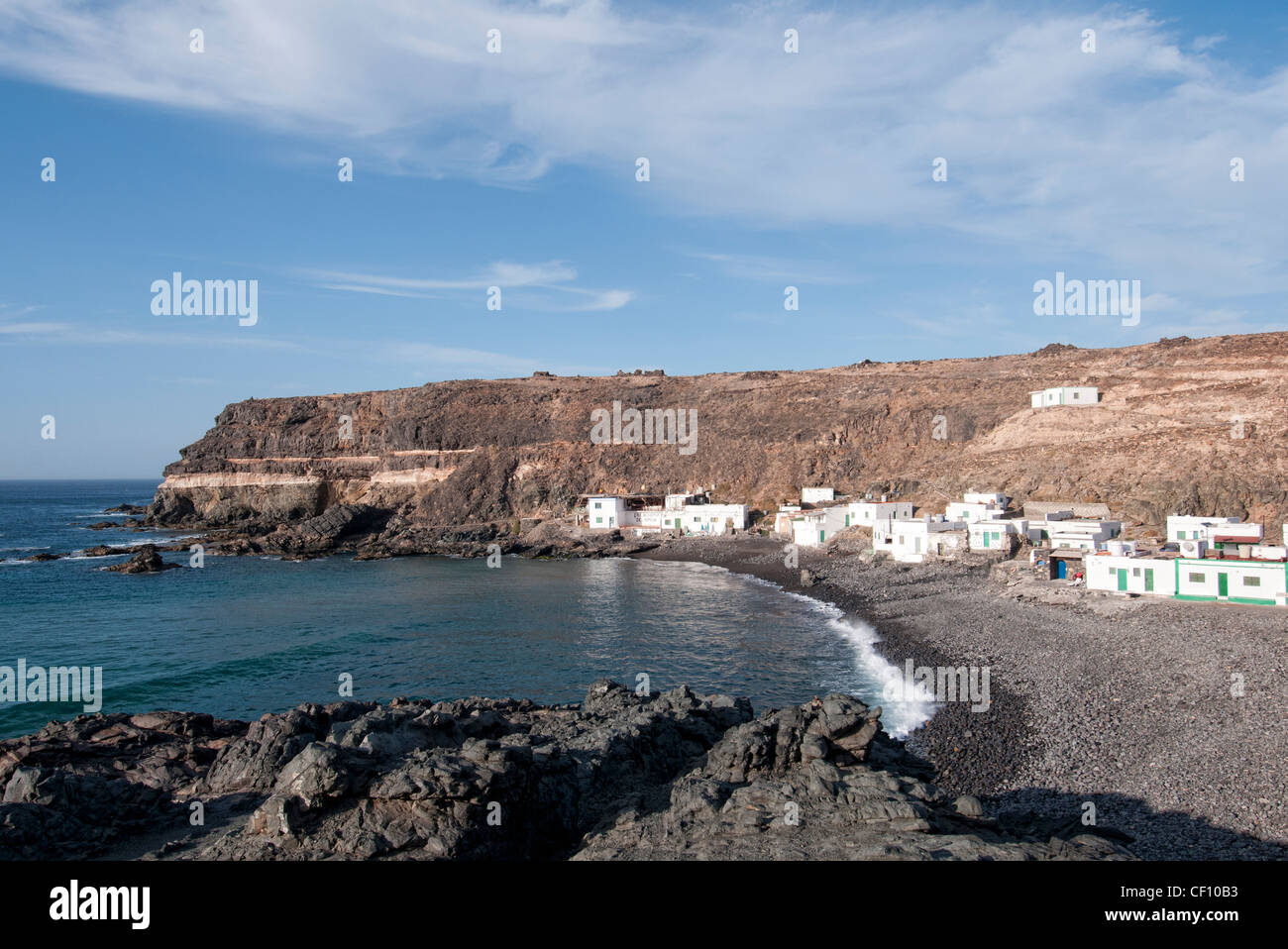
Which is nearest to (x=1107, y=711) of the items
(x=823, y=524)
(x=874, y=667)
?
(x=874, y=667)

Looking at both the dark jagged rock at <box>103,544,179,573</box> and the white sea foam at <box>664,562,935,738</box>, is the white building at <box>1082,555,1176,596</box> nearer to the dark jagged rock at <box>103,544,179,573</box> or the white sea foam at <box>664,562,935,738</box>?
the white sea foam at <box>664,562,935,738</box>

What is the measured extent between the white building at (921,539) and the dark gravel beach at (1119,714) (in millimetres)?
9154

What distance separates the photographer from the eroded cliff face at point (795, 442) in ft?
169

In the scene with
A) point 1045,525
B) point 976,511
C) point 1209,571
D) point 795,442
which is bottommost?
point 1209,571

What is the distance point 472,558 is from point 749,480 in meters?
30.0

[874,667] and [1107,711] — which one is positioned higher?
[1107,711]

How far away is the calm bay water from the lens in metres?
26.3

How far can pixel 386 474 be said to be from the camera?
88062mm

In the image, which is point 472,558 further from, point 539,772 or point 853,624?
point 539,772

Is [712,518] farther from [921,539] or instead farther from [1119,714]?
[1119,714]

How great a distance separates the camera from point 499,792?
35.4ft

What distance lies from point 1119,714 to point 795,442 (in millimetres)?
61139

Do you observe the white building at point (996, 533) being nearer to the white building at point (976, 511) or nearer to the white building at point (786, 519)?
the white building at point (976, 511)
